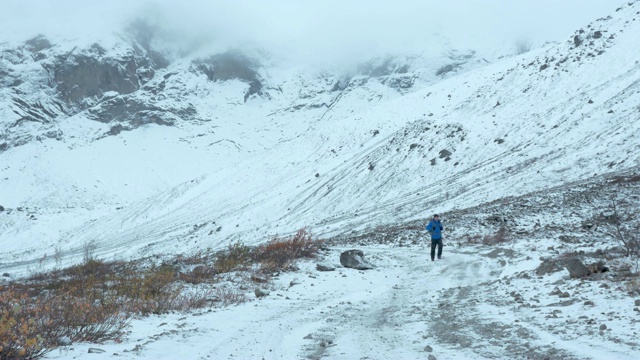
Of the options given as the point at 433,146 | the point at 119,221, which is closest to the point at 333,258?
the point at 433,146

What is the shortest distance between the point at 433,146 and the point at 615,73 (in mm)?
15196

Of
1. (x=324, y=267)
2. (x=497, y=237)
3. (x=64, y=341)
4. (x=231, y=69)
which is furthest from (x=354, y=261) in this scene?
(x=231, y=69)

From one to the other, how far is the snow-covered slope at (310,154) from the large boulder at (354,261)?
16308mm

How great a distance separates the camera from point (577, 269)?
24.0 ft

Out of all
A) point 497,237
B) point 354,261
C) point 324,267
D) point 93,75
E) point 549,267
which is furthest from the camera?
point 93,75

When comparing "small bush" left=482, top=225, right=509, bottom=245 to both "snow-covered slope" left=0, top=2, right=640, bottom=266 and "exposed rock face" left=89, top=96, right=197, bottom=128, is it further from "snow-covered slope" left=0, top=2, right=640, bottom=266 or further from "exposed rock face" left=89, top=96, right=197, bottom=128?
"exposed rock face" left=89, top=96, right=197, bottom=128

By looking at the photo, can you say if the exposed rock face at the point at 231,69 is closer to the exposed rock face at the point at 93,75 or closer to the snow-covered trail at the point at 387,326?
the exposed rock face at the point at 93,75

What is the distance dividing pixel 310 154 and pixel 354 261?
47.5 m

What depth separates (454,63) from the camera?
158 meters

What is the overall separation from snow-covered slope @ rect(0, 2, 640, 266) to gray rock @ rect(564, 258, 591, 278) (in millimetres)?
18959

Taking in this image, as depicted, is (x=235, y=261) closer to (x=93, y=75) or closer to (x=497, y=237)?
(x=497, y=237)

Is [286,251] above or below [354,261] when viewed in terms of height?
above

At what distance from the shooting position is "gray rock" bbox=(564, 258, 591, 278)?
7.27 m

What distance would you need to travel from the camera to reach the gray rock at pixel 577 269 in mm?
7269
